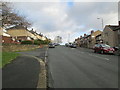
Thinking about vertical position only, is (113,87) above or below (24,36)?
below

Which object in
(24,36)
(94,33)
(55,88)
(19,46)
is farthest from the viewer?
(94,33)

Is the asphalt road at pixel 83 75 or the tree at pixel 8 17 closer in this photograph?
the asphalt road at pixel 83 75

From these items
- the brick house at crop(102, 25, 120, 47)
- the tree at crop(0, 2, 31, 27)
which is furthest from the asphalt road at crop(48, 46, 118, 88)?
the brick house at crop(102, 25, 120, 47)

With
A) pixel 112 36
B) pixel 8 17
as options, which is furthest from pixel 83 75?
pixel 112 36

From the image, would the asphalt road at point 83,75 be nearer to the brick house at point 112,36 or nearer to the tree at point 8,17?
the tree at point 8,17

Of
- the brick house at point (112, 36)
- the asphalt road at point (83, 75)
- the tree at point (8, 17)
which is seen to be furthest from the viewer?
the brick house at point (112, 36)

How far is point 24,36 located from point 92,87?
62491mm

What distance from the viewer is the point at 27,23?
1411 cm

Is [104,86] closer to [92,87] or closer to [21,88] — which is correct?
[92,87]

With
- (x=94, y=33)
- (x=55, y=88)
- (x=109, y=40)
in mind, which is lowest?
(x=55, y=88)

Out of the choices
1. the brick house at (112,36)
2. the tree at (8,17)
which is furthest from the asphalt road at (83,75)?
the brick house at (112,36)

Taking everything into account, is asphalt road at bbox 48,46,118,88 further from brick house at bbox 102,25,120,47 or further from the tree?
brick house at bbox 102,25,120,47

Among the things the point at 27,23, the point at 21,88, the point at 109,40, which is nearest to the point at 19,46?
the point at 27,23

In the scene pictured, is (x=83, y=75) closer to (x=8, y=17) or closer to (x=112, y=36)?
(x=8, y=17)
